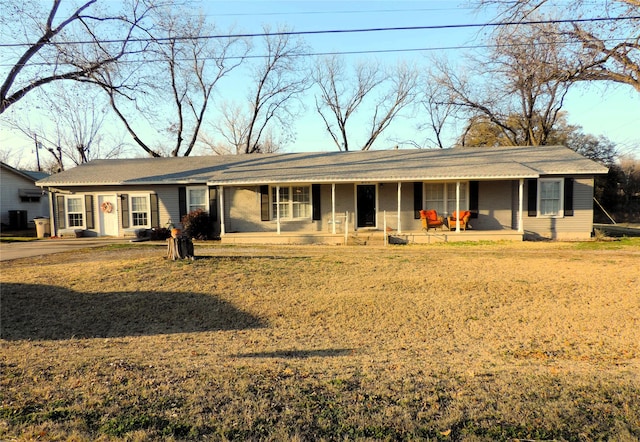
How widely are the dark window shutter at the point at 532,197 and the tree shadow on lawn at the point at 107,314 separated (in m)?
13.9

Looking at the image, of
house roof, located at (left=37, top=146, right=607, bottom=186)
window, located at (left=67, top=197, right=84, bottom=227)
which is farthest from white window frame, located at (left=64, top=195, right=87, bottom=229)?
house roof, located at (left=37, top=146, right=607, bottom=186)

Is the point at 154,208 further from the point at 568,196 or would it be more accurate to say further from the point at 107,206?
the point at 568,196

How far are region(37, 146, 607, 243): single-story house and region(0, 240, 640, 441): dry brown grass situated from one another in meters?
4.70

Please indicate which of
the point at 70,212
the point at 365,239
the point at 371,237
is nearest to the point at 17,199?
the point at 70,212

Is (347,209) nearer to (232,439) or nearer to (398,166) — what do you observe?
(398,166)

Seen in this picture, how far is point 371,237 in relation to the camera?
52.3 ft

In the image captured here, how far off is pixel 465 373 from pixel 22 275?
10.3 m

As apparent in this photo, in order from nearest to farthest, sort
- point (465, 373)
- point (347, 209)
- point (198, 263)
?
point (465, 373)
point (198, 263)
point (347, 209)

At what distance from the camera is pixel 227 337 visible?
607 cm

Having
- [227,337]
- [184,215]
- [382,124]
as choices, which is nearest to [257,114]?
[382,124]

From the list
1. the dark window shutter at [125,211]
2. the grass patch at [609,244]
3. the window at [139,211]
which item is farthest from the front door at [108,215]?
the grass patch at [609,244]

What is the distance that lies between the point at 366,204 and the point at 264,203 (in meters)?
4.56

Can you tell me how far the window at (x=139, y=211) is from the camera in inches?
740

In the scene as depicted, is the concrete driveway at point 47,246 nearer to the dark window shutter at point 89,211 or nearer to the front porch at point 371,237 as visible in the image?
the dark window shutter at point 89,211
